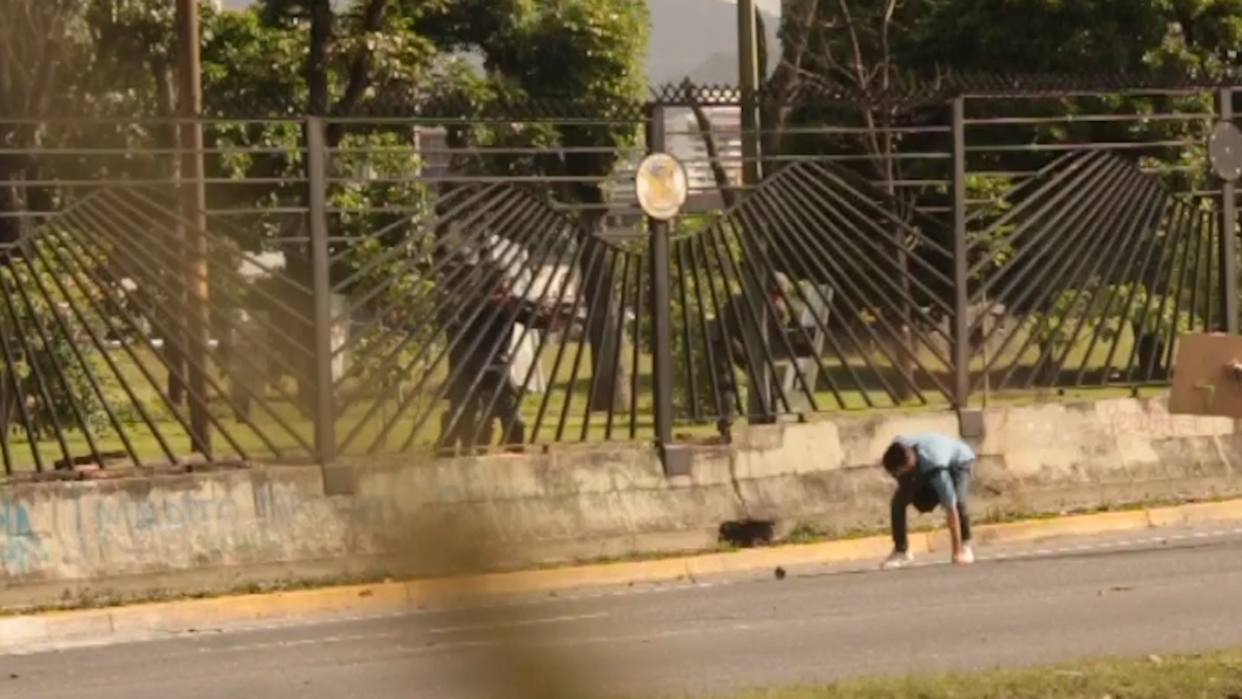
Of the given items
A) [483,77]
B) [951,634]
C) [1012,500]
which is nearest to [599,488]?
[1012,500]

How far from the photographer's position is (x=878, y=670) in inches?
417

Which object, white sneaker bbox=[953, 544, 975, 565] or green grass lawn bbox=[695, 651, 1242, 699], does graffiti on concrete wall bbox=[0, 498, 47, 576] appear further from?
green grass lawn bbox=[695, 651, 1242, 699]

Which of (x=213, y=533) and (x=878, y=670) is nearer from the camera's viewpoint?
(x=878, y=670)

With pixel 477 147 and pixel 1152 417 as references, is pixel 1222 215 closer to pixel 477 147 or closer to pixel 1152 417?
pixel 1152 417

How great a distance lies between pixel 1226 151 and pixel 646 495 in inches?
190

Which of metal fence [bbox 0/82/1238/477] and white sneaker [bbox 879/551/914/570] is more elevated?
metal fence [bbox 0/82/1238/477]

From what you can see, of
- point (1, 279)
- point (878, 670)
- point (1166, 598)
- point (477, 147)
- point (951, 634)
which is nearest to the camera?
point (878, 670)

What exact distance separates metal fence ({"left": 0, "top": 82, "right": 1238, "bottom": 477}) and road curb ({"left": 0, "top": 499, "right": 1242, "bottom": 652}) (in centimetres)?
85

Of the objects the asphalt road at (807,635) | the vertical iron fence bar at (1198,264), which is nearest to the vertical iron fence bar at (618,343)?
Answer: the asphalt road at (807,635)

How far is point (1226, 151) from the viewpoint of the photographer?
1786 cm

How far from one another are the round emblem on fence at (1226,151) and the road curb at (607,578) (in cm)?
220

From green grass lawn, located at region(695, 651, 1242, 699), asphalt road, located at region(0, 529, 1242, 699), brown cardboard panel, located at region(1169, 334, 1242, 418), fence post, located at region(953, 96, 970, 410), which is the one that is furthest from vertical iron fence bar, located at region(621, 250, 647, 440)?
brown cardboard panel, located at region(1169, 334, 1242, 418)

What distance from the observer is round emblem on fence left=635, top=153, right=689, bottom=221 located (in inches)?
637

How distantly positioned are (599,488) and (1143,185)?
15.4ft
